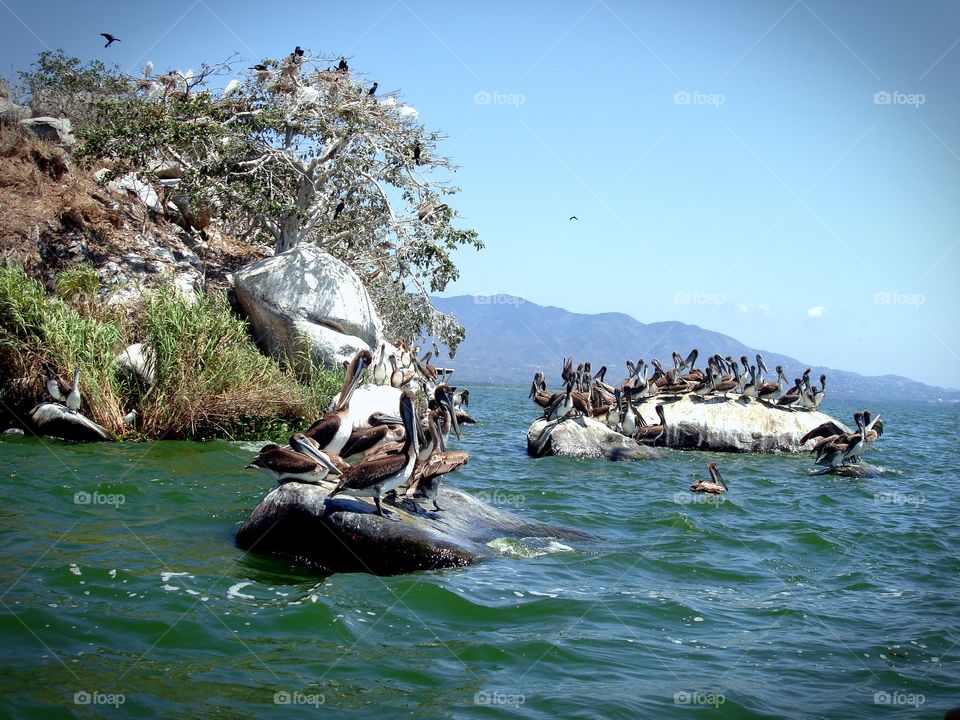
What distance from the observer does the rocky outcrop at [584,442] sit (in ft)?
64.0

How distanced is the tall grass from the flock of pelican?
21.0ft

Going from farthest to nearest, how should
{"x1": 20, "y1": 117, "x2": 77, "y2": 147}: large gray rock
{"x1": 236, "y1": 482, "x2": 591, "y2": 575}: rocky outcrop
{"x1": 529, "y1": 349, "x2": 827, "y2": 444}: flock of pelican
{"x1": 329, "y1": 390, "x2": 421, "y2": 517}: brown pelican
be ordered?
{"x1": 20, "y1": 117, "x2": 77, "y2": 147}: large gray rock → {"x1": 529, "y1": 349, "x2": 827, "y2": 444}: flock of pelican → {"x1": 236, "y1": 482, "x2": 591, "y2": 575}: rocky outcrop → {"x1": 329, "y1": 390, "x2": 421, "y2": 517}: brown pelican

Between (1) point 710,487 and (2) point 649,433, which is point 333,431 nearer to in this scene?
Result: (1) point 710,487

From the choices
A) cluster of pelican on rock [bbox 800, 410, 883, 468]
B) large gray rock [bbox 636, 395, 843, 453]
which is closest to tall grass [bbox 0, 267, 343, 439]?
large gray rock [bbox 636, 395, 843, 453]

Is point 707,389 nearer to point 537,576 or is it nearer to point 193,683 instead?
point 537,576

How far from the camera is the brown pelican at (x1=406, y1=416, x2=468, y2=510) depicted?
9.82 m

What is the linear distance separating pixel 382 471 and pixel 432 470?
1298mm

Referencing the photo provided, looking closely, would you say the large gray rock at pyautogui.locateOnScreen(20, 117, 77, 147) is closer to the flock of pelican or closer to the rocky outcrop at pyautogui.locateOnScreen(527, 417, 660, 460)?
the flock of pelican

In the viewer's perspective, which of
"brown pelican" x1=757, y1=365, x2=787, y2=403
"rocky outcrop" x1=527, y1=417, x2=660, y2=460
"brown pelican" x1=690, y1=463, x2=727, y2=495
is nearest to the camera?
"brown pelican" x1=690, y1=463, x2=727, y2=495

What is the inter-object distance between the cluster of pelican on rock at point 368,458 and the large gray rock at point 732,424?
12.6 m

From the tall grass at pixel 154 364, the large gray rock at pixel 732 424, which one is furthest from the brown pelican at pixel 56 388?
the large gray rock at pixel 732 424

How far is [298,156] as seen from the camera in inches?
893

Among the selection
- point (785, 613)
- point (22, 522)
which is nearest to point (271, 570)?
point (22, 522)

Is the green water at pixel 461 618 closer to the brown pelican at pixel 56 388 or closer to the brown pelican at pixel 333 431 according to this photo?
the brown pelican at pixel 333 431
